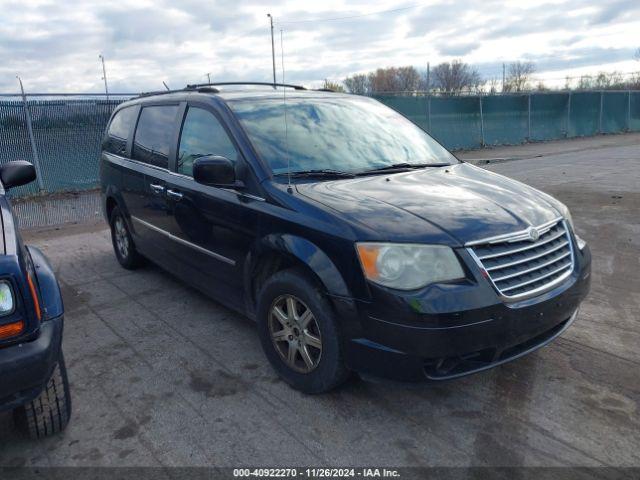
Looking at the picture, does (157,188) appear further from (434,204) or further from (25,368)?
(434,204)

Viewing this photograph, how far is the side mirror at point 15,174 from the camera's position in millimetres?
3588

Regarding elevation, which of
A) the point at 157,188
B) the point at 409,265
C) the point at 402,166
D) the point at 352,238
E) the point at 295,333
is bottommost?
the point at 295,333

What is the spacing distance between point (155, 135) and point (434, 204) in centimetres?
280

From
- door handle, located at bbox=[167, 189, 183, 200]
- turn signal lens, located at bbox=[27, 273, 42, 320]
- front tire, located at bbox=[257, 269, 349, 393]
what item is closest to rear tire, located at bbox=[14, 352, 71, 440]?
turn signal lens, located at bbox=[27, 273, 42, 320]

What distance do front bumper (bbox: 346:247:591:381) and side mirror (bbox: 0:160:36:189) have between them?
8.66 feet

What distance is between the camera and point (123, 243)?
221 inches

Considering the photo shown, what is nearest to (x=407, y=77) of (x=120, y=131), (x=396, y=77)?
(x=396, y=77)

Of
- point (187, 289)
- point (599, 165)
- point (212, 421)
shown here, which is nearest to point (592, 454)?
point (212, 421)

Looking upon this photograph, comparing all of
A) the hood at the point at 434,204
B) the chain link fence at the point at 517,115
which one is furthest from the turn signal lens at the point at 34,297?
the chain link fence at the point at 517,115

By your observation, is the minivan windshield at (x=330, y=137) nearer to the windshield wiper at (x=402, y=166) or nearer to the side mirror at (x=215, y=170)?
the windshield wiper at (x=402, y=166)

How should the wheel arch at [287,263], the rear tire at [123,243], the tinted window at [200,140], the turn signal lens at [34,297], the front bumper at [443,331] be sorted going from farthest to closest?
the rear tire at [123,243], the tinted window at [200,140], the wheel arch at [287,263], the front bumper at [443,331], the turn signal lens at [34,297]

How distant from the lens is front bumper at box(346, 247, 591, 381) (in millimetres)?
2451

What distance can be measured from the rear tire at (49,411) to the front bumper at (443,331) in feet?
4.99

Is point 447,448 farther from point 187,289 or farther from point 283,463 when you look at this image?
point 187,289
